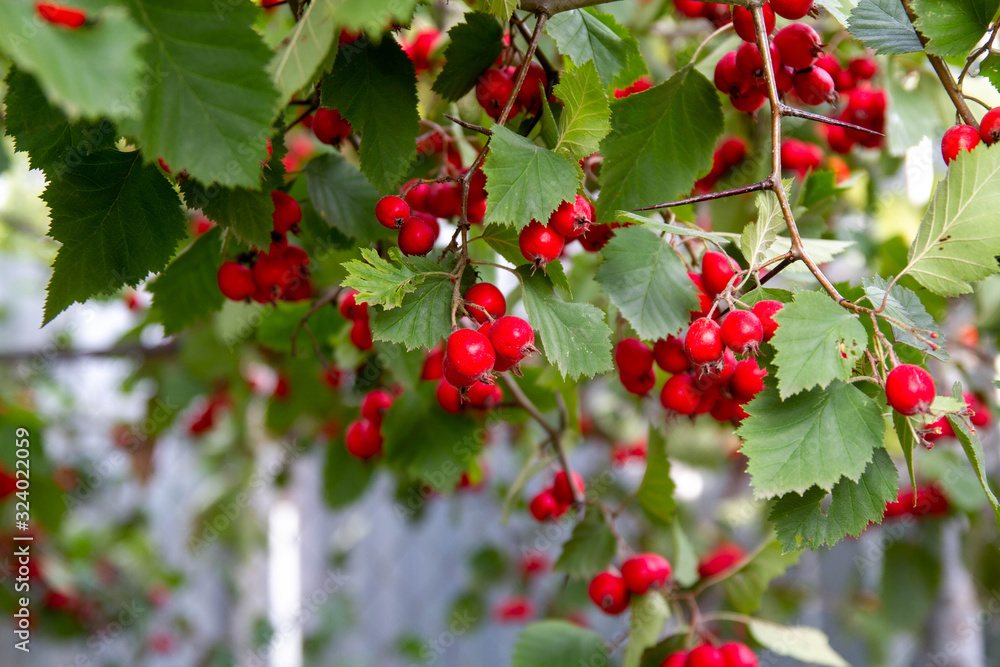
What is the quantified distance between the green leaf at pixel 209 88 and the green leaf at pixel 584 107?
203 millimetres

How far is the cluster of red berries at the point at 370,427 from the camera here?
0.94 metres

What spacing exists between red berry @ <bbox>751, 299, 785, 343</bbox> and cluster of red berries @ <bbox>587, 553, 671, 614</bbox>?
388 millimetres

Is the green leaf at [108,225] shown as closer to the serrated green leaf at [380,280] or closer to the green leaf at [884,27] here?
the serrated green leaf at [380,280]

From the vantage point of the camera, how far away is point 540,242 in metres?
0.50

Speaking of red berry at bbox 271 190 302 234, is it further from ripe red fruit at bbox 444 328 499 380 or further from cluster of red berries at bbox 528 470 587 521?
cluster of red berries at bbox 528 470 587 521

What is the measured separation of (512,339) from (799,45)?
0.37 m

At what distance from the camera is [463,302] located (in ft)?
1.64

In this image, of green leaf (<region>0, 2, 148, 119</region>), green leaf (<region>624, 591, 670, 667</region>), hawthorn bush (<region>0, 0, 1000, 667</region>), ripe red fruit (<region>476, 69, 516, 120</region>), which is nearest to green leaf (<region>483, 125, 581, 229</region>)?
hawthorn bush (<region>0, 0, 1000, 667</region>)

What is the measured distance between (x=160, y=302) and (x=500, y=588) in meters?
1.93

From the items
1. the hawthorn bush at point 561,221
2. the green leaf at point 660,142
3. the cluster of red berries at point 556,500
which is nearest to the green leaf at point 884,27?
the hawthorn bush at point 561,221

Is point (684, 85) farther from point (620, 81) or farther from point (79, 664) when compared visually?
point (79, 664)

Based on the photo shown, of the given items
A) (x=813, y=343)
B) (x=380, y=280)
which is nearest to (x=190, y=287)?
(x=380, y=280)

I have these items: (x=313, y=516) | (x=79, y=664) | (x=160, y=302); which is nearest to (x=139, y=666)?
(x=79, y=664)

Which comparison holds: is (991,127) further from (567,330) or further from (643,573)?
(643,573)
